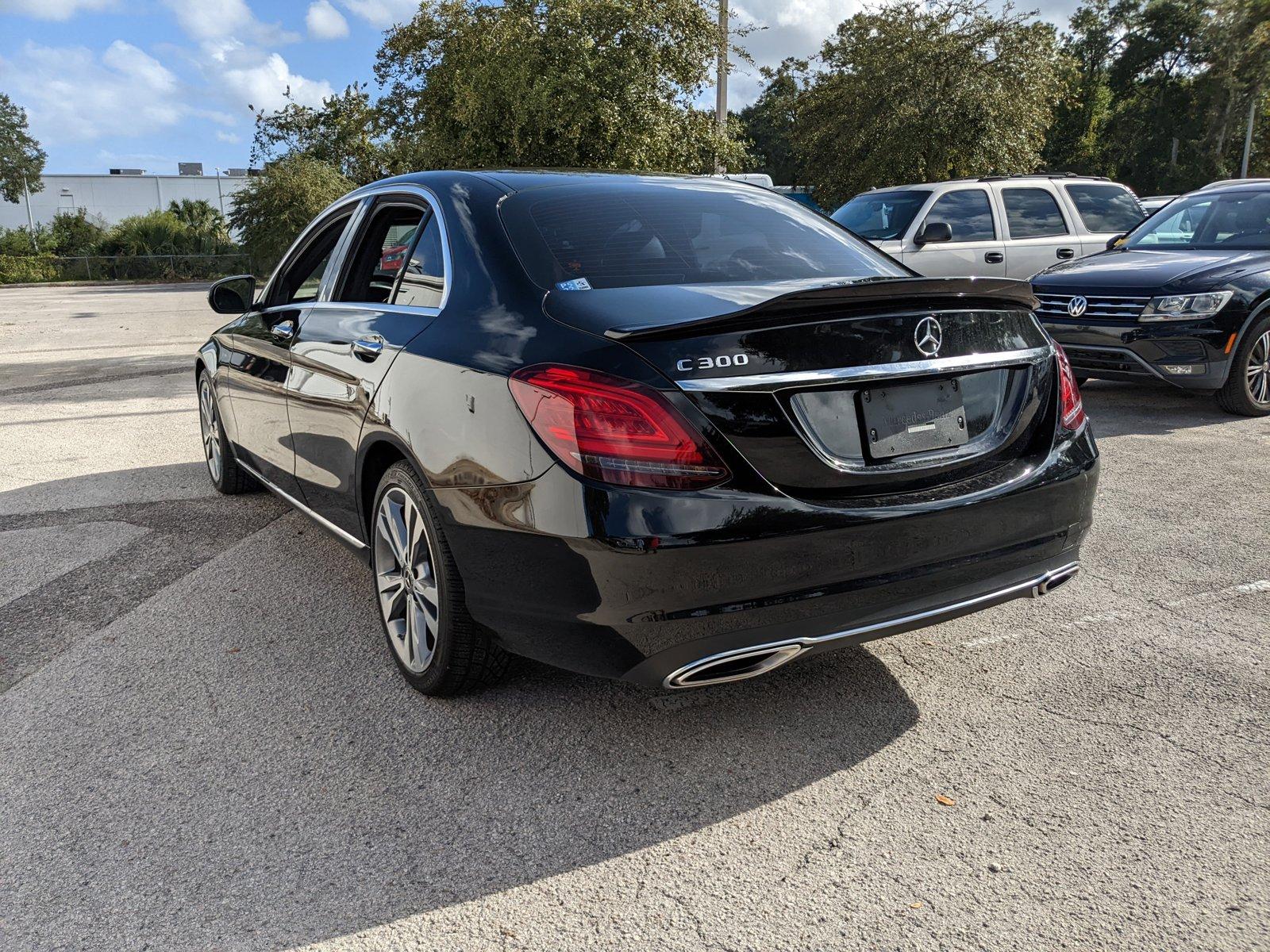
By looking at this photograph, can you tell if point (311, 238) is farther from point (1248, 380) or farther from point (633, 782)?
point (1248, 380)

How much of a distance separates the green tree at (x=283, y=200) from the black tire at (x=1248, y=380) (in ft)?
111

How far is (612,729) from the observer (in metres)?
3.24

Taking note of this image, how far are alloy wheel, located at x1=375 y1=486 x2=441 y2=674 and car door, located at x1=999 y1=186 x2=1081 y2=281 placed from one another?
30.8 ft

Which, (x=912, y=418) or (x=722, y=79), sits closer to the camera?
(x=912, y=418)

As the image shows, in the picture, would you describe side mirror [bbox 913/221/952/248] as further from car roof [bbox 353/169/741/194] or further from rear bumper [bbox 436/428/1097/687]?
rear bumper [bbox 436/428/1097/687]

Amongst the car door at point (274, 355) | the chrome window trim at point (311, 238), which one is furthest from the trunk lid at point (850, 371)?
the car door at point (274, 355)

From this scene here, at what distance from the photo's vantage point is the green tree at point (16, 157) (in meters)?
74.3

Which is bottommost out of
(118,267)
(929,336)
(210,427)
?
(210,427)

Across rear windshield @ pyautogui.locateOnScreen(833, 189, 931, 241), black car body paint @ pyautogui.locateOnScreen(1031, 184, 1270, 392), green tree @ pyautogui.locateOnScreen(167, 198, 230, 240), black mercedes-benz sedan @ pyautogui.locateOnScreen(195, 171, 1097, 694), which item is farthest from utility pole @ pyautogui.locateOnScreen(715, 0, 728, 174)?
green tree @ pyautogui.locateOnScreen(167, 198, 230, 240)

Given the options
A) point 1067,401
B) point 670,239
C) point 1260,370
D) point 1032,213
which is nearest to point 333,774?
point 670,239

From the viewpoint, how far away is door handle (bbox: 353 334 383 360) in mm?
3563

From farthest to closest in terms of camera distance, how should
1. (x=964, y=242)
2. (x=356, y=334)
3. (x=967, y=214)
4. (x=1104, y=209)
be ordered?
1. (x=1104, y=209)
2. (x=967, y=214)
3. (x=964, y=242)
4. (x=356, y=334)

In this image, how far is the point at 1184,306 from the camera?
770cm

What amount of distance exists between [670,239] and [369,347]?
108 centimetres
